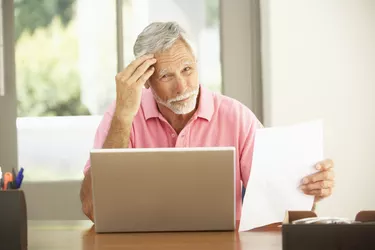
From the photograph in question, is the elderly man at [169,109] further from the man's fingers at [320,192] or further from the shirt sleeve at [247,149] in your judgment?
the man's fingers at [320,192]

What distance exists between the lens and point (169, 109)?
8.75 ft

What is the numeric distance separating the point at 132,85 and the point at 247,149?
44 centimetres

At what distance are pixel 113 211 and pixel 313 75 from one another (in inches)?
71.9

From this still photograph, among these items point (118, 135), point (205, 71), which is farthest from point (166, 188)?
point (205, 71)

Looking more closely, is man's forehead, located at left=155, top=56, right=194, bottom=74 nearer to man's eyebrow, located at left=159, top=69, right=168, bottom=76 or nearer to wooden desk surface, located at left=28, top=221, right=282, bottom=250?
man's eyebrow, located at left=159, top=69, right=168, bottom=76

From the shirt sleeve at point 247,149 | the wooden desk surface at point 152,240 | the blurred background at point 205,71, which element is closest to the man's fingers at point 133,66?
the shirt sleeve at point 247,149

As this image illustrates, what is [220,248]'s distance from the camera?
1696 mm

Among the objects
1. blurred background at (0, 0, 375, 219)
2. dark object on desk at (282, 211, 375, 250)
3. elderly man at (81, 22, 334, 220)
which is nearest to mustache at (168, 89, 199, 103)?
elderly man at (81, 22, 334, 220)

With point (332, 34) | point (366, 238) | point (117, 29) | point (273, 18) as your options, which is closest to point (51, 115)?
point (117, 29)

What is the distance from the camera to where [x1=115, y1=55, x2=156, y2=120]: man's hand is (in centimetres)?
252

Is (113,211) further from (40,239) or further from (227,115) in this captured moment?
(227,115)

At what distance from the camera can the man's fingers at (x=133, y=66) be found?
2553mm

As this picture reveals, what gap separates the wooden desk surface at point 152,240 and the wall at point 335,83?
62.7 inches

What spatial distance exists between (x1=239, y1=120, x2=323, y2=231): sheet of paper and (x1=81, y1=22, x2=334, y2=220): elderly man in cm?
47
